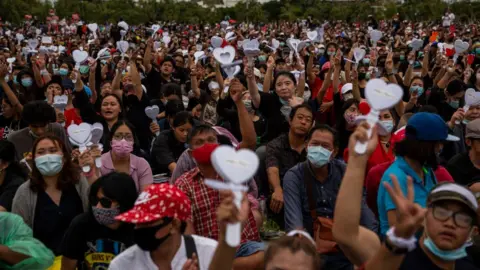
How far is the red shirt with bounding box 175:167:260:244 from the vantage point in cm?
421

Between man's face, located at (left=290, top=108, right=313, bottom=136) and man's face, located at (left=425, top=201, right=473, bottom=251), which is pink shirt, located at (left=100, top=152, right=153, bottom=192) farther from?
man's face, located at (left=425, top=201, right=473, bottom=251)

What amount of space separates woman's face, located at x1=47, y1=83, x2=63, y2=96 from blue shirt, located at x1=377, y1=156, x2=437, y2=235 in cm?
538

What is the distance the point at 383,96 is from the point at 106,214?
74.7 inches

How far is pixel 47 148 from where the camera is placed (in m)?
4.61

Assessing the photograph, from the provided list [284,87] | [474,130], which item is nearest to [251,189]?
[474,130]

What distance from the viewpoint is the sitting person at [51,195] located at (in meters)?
4.38

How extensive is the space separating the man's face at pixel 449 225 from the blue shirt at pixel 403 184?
35.3 inches

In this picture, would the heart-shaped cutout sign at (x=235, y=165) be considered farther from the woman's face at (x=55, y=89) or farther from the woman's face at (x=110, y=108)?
the woman's face at (x=55, y=89)

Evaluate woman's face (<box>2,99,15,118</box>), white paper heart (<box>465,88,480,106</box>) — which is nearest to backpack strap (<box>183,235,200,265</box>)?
white paper heart (<box>465,88,480,106</box>)

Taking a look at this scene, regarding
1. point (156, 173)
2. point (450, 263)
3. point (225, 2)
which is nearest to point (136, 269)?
point (450, 263)

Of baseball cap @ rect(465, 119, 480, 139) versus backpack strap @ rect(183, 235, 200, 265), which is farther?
baseball cap @ rect(465, 119, 480, 139)

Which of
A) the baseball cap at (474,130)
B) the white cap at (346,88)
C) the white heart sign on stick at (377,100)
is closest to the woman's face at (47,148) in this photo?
the white heart sign on stick at (377,100)

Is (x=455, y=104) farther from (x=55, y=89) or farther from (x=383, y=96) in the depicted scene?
(x=383, y=96)

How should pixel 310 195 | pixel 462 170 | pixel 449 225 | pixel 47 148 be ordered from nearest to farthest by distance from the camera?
pixel 449 225
pixel 310 195
pixel 47 148
pixel 462 170
